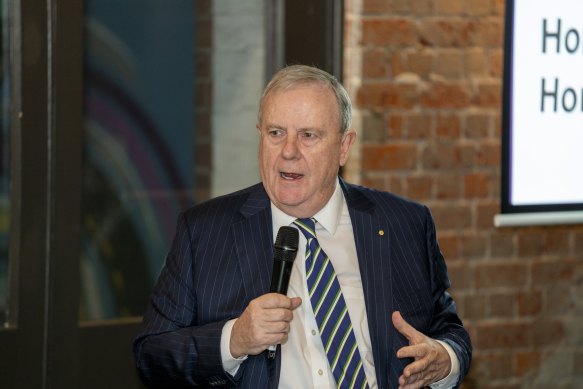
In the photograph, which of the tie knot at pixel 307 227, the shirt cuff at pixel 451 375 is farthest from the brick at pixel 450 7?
the shirt cuff at pixel 451 375

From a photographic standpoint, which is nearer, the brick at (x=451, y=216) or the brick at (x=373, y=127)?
the brick at (x=373, y=127)

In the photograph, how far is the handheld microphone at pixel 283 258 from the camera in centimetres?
235

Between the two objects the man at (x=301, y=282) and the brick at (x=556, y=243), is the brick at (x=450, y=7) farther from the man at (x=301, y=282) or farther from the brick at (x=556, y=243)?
the man at (x=301, y=282)

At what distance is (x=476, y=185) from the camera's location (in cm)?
419

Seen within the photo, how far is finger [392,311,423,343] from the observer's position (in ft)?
8.65

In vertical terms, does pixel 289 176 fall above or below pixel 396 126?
below

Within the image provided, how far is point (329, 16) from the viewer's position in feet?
13.0

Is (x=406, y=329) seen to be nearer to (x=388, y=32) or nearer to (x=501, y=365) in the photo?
(x=388, y=32)

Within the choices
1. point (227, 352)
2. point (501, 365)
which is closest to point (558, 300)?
point (501, 365)

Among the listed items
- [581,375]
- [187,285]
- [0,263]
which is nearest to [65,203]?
[0,263]

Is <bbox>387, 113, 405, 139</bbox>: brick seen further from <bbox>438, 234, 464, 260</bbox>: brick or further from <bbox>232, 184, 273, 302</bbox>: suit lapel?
<bbox>232, 184, 273, 302</bbox>: suit lapel

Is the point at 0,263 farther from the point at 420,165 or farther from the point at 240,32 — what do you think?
the point at 420,165

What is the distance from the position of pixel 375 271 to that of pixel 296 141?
0.42m

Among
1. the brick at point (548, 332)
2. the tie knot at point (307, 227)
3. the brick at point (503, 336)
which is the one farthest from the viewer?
the brick at point (548, 332)
